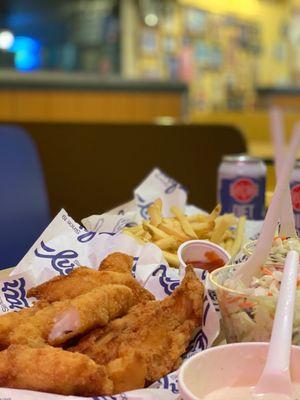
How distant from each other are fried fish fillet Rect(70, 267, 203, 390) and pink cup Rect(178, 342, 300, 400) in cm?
7

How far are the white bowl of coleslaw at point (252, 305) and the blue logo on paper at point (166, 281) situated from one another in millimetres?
106

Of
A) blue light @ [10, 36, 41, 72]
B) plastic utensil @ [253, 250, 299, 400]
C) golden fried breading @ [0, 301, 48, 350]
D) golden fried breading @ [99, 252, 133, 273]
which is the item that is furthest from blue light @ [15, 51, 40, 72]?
plastic utensil @ [253, 250, 299, 400]

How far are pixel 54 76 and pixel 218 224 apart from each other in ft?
13.0

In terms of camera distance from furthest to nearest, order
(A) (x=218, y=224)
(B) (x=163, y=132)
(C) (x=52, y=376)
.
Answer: (B) (x=163, y=132) → (A) (x=218, y=224) → (C) (x=52, y=376)

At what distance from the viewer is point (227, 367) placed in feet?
2.81

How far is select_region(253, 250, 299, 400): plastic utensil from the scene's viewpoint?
2.70ft

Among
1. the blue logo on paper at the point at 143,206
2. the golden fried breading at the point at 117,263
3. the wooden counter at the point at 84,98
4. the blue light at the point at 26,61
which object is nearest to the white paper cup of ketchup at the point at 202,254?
the golden fried breading at the point at 117,263

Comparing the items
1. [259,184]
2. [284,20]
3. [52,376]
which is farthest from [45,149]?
[284,20]

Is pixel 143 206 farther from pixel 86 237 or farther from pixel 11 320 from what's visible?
pixel 11 320

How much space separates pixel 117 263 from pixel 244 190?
0.67 metres

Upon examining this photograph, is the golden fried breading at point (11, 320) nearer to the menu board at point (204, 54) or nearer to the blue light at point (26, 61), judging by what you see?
the blue light at point (26, 61)

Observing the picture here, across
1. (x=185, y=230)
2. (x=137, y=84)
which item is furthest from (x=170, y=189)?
(x=137, y=84)

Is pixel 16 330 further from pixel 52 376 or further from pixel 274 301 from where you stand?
pixel 274 301

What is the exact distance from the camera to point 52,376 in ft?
2.70
